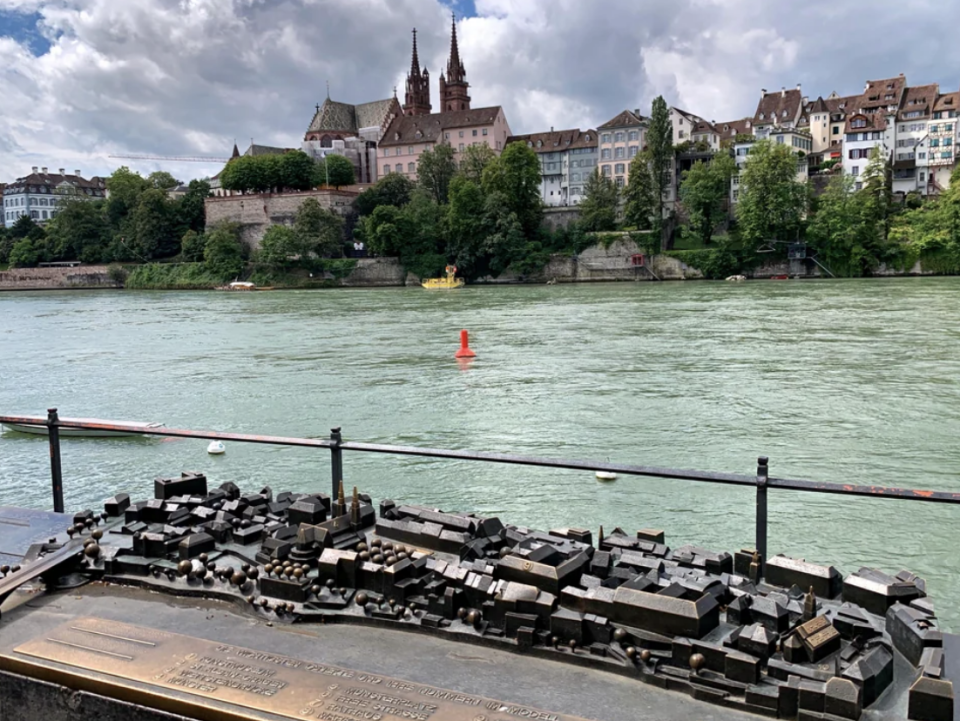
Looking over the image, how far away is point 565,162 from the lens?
104m

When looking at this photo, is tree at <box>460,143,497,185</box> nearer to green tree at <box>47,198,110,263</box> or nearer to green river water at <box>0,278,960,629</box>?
green tree at <box>47,198,110,263</box>

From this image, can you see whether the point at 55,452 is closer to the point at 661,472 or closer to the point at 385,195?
the point at 661,472

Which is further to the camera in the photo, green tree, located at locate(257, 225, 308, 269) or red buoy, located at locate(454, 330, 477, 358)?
green tree, located at locate(257, 225, 308, 269)

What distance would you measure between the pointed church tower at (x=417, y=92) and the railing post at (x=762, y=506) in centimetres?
12806

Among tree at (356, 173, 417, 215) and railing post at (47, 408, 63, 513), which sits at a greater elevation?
tree at (356, 173, 417, 215)

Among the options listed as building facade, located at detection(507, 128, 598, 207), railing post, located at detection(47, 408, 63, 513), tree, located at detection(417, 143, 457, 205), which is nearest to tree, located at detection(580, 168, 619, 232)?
building facade, located at detection(507, 128, 598, 207)

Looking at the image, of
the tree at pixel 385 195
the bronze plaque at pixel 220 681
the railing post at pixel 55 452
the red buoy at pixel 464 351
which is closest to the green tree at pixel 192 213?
the tree at pixel 385 195

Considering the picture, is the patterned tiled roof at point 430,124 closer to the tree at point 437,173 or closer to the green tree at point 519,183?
the tree at point 437,173

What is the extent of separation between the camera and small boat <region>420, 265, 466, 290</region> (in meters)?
76.6

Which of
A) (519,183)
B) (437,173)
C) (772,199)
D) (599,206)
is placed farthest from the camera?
(437,173)

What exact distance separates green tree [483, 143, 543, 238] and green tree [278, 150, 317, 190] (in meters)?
27.5

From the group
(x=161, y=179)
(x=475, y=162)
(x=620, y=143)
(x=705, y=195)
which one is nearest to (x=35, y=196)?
(x=161, y=179)

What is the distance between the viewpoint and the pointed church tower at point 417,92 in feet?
416

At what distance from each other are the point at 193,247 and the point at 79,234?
19.3 metres
